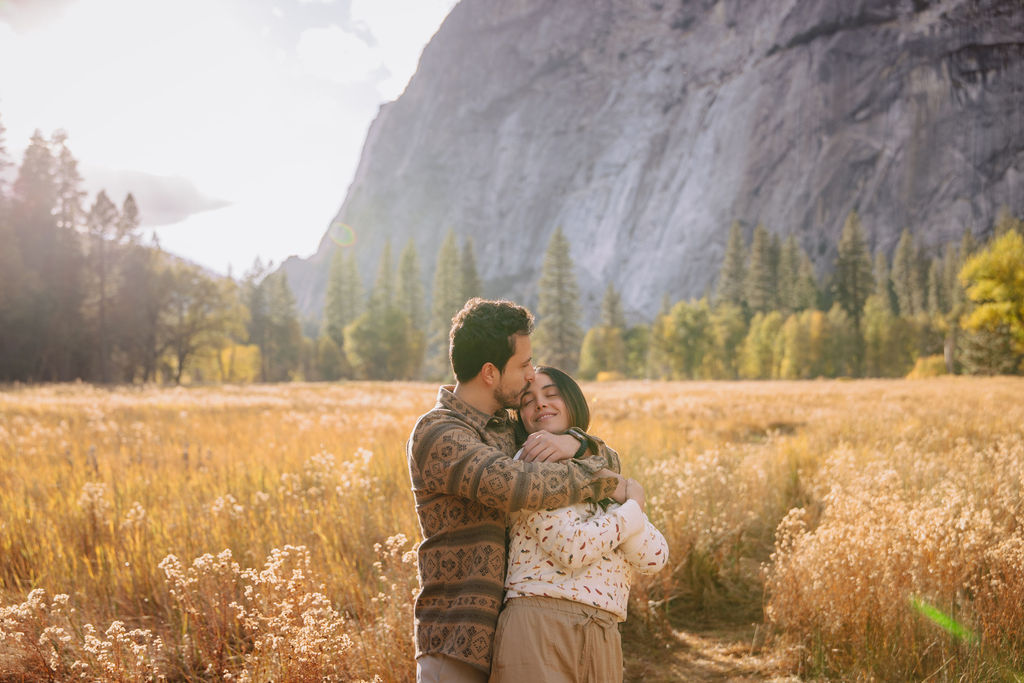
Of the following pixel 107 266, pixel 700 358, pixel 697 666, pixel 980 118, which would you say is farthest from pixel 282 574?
pixel 980 118

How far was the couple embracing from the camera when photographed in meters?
2.09

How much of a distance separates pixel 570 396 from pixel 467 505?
0.68 m

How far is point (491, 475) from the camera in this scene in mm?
2064

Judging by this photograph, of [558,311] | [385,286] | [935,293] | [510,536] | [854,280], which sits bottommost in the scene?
[510,536]

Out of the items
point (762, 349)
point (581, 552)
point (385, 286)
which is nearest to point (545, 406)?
point (581, 552)

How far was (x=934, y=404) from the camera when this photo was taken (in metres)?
14.0

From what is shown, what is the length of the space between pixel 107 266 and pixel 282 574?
45.0 m

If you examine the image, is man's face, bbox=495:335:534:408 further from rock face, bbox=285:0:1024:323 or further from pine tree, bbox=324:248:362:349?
rock face, bbox=285:0:1024:323

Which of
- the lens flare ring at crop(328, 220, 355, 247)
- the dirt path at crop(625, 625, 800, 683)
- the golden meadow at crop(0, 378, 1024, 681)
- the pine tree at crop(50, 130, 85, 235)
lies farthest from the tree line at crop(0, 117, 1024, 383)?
the lens flare ring at crop(328, 220, 355, 247)

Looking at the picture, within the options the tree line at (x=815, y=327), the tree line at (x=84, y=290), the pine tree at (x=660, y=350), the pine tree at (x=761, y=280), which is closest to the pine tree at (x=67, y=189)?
the tree line at (x=84, y=290)

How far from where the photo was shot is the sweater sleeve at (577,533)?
213cm

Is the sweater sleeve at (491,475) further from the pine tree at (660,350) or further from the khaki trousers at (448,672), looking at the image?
the pine tree at (660,350)

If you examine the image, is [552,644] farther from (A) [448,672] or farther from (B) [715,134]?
(B) [715,134]

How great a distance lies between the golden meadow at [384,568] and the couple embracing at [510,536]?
90 centimetres
